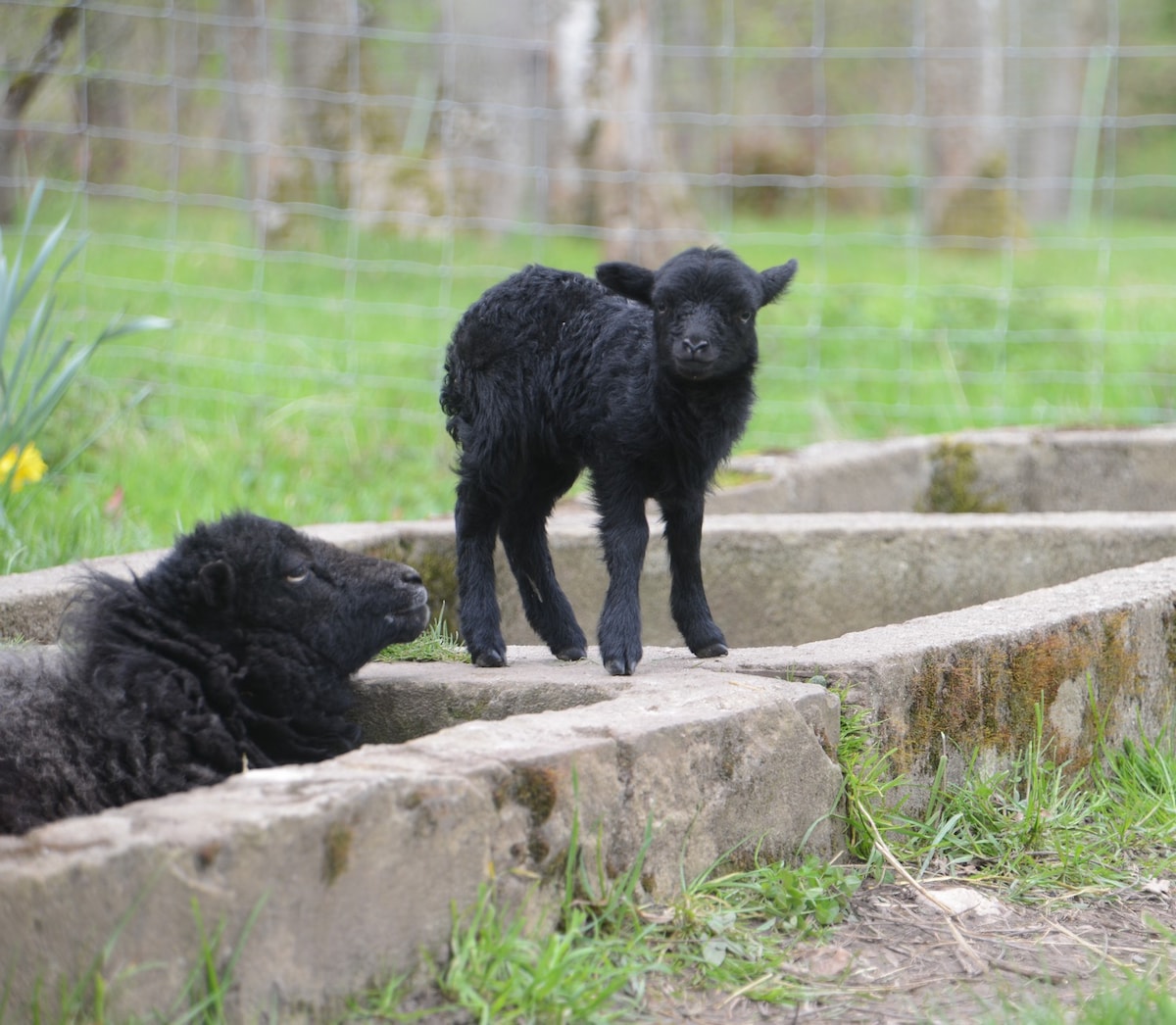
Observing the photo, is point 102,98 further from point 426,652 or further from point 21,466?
point 426,652

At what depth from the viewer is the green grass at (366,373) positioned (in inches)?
255

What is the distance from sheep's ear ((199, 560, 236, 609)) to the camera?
10.5 feet

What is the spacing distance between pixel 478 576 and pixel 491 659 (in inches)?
9.4

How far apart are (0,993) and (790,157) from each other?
2275 cm

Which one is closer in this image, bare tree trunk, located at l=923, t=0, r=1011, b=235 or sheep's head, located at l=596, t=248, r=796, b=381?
sheep's head, located at l=596, t=248, r=796, b=381

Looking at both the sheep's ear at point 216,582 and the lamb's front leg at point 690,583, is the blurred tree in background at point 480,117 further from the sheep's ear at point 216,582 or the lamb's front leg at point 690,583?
the lamb's front leg at point 690,583

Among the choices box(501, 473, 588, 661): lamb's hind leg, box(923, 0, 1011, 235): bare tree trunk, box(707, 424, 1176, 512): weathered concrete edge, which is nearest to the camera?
box(501, 473, 588, 661): lamb's hind leg

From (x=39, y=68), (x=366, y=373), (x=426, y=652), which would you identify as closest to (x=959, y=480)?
(x=426, y=652)

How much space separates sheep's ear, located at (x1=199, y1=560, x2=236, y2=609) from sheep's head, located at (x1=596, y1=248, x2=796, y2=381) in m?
1.15

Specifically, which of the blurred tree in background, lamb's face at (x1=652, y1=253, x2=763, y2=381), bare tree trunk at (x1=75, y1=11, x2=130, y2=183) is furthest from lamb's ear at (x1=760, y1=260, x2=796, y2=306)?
bare tree trunk at (x1=75, y1=11, x2=130, y2=183)

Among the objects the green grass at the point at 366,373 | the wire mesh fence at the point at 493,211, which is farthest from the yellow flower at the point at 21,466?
the wire mesh fence at the point at 493,211

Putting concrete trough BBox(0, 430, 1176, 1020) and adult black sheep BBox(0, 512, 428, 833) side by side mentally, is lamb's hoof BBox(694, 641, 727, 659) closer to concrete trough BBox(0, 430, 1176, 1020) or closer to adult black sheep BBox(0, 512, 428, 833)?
concrete trough BBox(0, 430, 1176, 1020)

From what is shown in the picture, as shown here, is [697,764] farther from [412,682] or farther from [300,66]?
[300,66]

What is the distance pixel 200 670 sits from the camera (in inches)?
125
